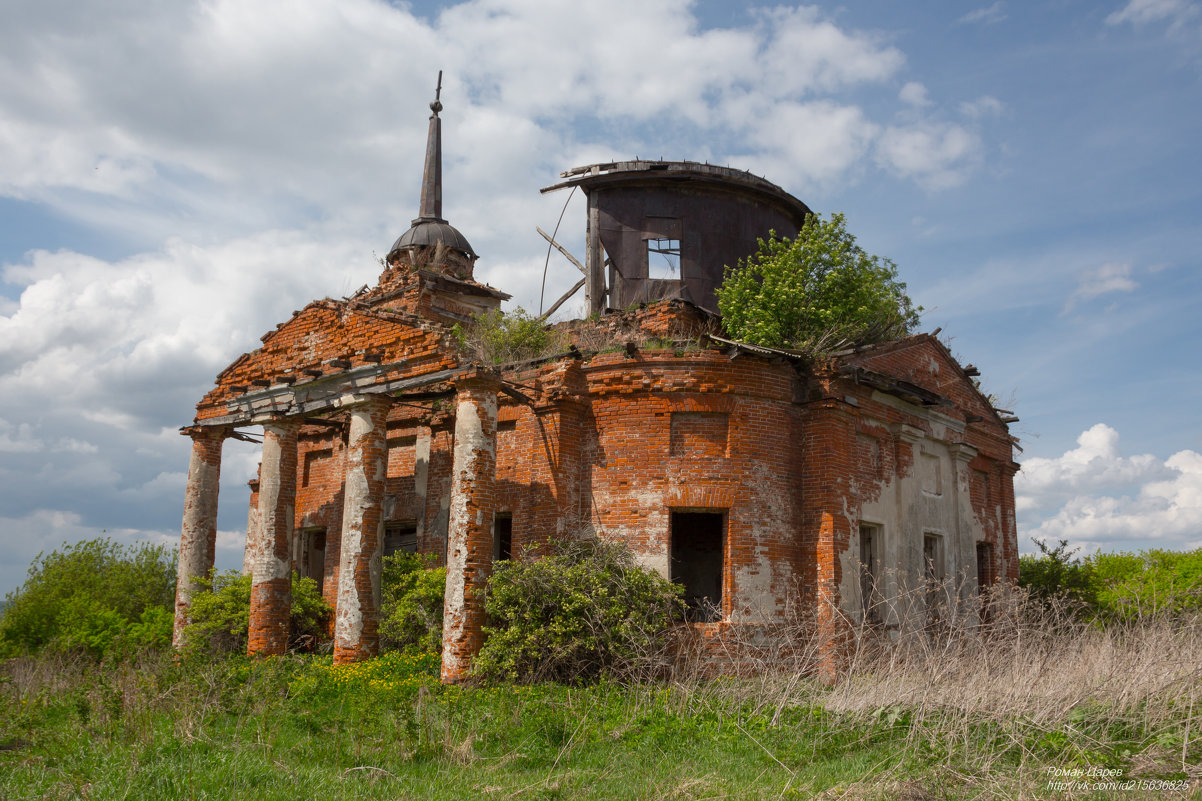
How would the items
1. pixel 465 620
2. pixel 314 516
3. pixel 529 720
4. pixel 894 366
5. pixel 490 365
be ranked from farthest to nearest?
pixel 314 516 → pixel 894 366 → pixel 490 365 → pixel 465 620 → pixel 529 720

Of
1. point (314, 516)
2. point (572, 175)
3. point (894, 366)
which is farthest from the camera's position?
point (572, 175)

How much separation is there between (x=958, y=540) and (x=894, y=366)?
12.4 ft

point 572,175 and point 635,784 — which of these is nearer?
point 635,784

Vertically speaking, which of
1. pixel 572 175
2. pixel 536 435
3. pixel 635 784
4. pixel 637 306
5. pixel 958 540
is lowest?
pixel 635 784

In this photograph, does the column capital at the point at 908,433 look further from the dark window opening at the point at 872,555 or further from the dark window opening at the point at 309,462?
the dark window opening at the point at 309,462

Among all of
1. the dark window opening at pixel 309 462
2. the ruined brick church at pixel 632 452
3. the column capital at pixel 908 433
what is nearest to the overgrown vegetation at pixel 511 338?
the ruined brick church at pixel 632 452

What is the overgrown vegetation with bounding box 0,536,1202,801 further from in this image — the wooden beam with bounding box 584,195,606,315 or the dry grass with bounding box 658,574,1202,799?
the wooden beam with bounding box 584,195,606,315

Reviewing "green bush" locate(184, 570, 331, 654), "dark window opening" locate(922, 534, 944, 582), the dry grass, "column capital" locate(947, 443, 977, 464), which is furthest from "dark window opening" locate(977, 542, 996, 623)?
"green bush" locate(184, 570, 331, 654)

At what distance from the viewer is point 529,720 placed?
35.4ft

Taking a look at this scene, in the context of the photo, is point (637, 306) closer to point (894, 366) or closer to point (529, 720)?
point (894, 366)

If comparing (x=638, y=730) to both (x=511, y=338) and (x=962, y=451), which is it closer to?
(x=511, y=338)

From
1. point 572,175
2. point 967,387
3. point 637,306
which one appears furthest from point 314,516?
point 967,387

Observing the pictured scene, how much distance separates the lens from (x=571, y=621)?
13.5m

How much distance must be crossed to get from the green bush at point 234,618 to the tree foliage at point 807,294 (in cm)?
934
